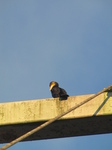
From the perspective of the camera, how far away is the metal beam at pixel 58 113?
11.2 meters

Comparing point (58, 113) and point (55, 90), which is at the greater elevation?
point (55, 90)

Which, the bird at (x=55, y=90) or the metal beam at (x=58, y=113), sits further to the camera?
the bird at (x=55, y=90)

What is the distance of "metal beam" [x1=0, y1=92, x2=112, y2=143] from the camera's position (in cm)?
1124

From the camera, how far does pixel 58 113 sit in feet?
37.1

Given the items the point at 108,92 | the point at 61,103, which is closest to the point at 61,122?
the point at 61,103

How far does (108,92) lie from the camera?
11.3m

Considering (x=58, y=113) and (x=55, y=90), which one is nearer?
(x=58, y=113)

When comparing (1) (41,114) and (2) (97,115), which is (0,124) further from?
(2) (97,115)

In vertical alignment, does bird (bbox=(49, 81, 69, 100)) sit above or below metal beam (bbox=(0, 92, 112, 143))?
above

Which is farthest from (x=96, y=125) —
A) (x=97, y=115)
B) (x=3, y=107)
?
(x=3, y=107)

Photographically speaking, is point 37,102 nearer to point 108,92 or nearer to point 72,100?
point 72,100

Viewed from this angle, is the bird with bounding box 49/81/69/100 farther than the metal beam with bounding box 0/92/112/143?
Yes

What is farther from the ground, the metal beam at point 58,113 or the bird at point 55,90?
the bird at point 55,90

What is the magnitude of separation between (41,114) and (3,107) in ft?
2.86
